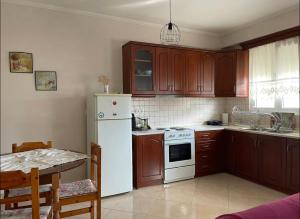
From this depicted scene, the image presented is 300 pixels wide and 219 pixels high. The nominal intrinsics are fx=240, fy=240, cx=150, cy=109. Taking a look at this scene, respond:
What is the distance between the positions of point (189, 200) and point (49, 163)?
189 centimetres

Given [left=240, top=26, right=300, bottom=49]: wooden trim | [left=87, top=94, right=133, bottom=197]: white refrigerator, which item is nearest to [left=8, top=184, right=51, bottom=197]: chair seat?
[left=87, top=94, right=133, bottom=197]: white refrigerator

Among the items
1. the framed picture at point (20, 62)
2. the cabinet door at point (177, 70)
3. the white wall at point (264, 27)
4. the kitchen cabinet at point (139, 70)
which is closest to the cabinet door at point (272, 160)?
the cabinet door at point (177, 70)

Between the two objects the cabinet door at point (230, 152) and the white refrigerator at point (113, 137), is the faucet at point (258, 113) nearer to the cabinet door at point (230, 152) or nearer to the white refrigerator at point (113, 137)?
the cabinet door at point (230, 152)

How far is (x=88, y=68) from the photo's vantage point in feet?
11.7

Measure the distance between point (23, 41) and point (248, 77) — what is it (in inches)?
144

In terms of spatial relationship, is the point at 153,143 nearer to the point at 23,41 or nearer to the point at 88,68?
the point at 88,68

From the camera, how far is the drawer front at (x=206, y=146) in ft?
13.1

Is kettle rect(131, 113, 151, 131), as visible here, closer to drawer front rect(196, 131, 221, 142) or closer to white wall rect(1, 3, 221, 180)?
white wall rect(1, 3, 221, 180)

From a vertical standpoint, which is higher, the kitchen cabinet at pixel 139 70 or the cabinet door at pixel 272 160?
the kitchen cabinet at pixel 139 70

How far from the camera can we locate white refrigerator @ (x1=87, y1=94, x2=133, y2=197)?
123 inches

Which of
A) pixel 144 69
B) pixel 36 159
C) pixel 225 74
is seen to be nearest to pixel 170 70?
pixel 144 69

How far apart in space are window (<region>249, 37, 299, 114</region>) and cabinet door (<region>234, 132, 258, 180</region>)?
647 millimetres

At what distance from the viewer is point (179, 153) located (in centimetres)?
382

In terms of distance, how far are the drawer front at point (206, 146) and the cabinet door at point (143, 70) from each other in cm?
117
